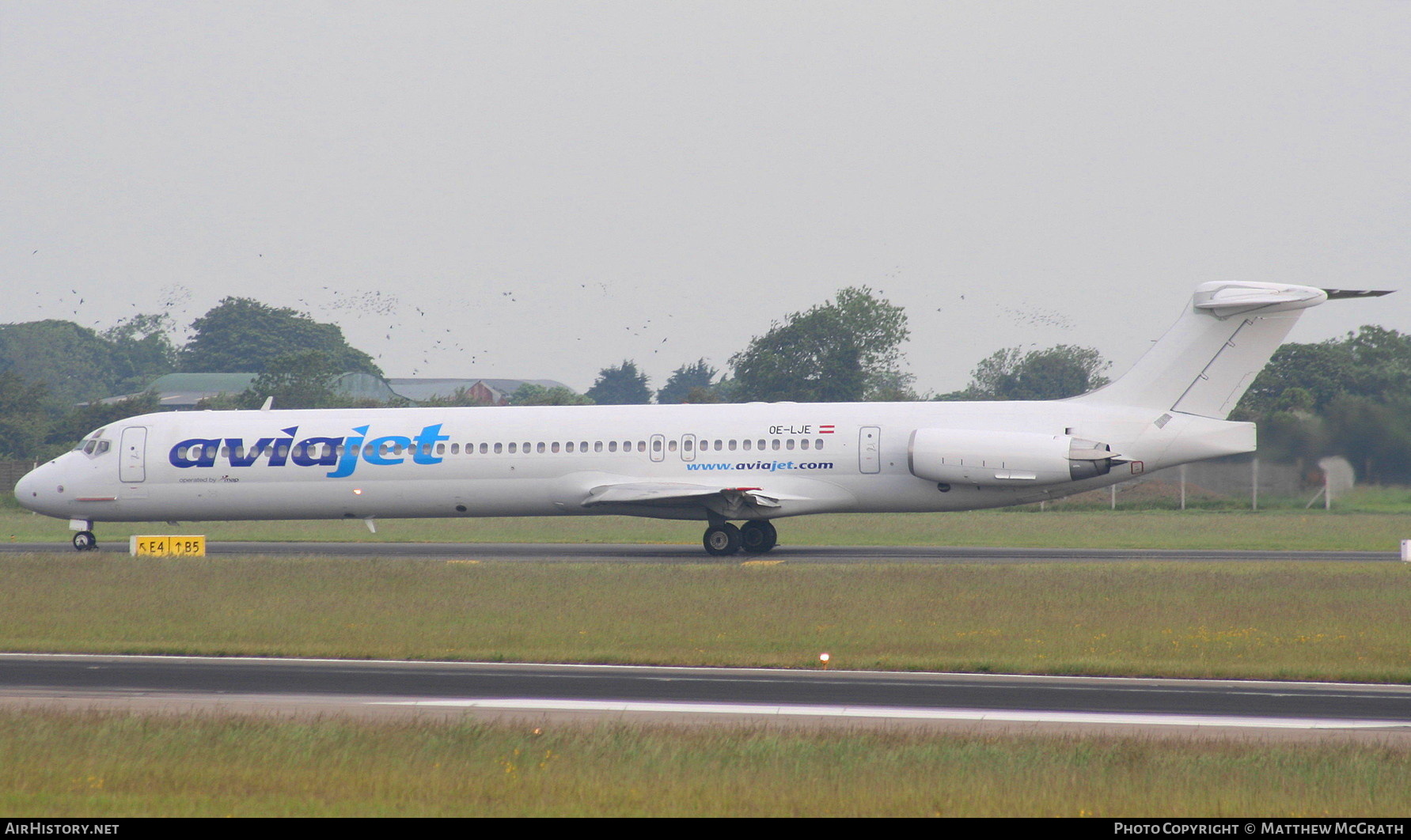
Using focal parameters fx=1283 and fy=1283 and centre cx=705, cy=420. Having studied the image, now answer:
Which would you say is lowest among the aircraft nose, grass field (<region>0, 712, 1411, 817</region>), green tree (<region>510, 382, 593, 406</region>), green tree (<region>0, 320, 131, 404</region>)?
grass field (<region>0, 712, 1411, 817</region>)

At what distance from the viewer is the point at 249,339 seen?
11950 cm

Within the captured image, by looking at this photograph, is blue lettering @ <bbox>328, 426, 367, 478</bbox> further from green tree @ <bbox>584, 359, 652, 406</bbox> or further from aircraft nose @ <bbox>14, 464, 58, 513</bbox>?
green tree @ <bbox>584, 359, 652, 406</bbox>

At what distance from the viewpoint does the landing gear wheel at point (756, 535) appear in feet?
96.7

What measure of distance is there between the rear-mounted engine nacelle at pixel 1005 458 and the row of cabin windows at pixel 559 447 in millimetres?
2594

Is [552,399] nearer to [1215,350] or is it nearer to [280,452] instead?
[280,452]

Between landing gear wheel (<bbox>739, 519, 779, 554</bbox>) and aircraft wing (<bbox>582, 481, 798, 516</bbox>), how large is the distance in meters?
0.74

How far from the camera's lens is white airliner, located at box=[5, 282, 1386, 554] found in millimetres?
27516

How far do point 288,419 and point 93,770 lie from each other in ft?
71.3

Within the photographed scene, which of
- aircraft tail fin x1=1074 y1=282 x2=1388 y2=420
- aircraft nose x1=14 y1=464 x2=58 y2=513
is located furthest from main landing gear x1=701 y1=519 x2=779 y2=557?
aircraft nose x1=14 y1=464 x2=58 y2=513

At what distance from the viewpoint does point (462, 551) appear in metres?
31.2

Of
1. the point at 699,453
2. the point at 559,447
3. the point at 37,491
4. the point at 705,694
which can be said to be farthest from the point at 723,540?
the point at 37,491

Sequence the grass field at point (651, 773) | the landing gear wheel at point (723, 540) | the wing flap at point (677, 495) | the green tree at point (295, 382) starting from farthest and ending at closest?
the green tree at point (295, 382) → the landing gear wheel at point (723, 540) → the wing flap at point (677, 495) → the grass field at point (651, 773)

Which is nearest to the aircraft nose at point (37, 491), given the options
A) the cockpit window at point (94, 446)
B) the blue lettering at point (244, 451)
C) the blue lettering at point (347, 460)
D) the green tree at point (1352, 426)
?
the cockpit window at point (94, 446)

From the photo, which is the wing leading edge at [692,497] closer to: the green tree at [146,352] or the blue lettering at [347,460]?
the blue lettering at [347,460]
